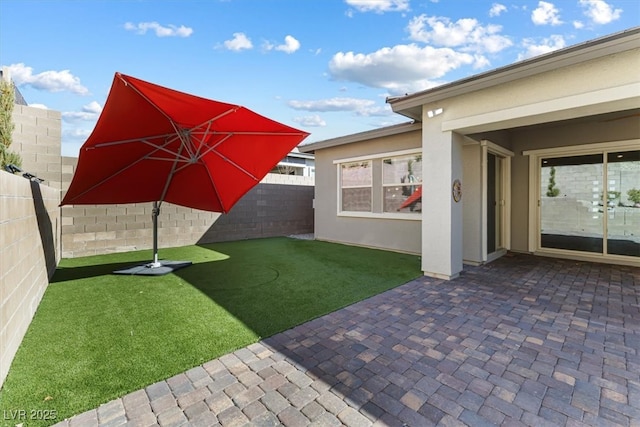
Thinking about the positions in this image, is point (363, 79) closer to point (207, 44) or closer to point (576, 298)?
point (207, 44)

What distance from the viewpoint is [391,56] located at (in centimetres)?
1071

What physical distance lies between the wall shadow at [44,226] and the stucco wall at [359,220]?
20.8ft

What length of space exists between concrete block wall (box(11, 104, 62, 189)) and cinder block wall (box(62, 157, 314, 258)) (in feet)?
0.70

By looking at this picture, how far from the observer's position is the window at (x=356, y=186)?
8.13 m

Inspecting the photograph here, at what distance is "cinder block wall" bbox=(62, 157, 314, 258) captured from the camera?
268 inches

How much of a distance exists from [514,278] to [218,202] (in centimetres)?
534

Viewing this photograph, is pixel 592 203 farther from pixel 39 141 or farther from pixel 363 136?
pixel 39 141

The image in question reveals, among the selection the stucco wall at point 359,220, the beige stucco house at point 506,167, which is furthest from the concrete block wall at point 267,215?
the beige stucco house at point 506,167

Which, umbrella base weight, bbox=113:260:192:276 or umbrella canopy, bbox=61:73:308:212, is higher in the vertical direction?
umbrella canopy, bbox=61:73:308:212

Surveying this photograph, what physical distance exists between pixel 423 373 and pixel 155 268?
5021 millimetres

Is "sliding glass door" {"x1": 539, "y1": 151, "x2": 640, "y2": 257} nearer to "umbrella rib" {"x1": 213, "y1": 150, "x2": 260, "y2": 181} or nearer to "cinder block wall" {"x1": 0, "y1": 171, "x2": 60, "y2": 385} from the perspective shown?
"umbrella rib" {"x1": 213, "y1": 150, "x2": 260, "y2": 181}

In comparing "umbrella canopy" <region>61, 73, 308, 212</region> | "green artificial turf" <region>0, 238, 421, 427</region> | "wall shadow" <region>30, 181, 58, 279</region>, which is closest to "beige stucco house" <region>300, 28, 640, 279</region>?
"green artificial turf" <region>0, 238, 421, 427</region>

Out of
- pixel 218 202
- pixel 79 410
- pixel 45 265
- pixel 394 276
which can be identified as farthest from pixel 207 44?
pixel 79 410

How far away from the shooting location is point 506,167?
7.08 metres
